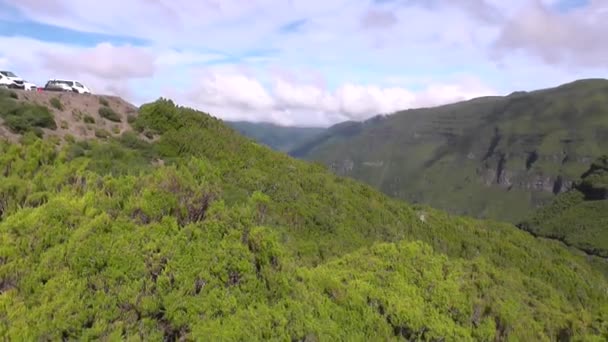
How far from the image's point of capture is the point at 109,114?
57.9 metres

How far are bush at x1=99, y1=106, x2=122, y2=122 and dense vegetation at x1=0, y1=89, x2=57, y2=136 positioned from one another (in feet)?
27.3

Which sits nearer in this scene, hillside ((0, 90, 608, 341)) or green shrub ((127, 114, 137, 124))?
hillside ((0, 90, 608, 341))

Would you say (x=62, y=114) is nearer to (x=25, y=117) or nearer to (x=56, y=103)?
(x=56, y=103)

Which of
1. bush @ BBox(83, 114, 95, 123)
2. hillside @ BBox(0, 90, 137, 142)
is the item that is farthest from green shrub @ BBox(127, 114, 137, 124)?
bush @ BBox(83, 114, 95, 123)

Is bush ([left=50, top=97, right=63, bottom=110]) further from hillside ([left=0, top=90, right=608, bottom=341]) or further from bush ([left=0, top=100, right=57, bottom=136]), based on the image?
hillside ([left=0, top=90, right=608, bottom=341])

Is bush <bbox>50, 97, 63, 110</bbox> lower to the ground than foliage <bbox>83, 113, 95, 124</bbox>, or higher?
higher

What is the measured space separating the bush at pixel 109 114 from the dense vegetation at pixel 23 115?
8.31 meters

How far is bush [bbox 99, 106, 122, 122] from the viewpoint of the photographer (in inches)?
2261

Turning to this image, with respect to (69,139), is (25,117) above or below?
above

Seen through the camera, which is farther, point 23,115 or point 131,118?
point 131,118

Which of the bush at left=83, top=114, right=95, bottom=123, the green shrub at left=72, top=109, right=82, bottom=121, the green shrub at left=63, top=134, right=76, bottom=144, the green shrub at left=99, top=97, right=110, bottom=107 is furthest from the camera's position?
the green shrub at left=99, top=97, right=110, bottom=107

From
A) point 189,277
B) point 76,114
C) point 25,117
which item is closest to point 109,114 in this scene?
point 76,114

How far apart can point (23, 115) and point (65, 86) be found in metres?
20.8

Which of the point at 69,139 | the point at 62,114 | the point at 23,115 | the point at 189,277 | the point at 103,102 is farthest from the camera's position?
the point at 103,102
